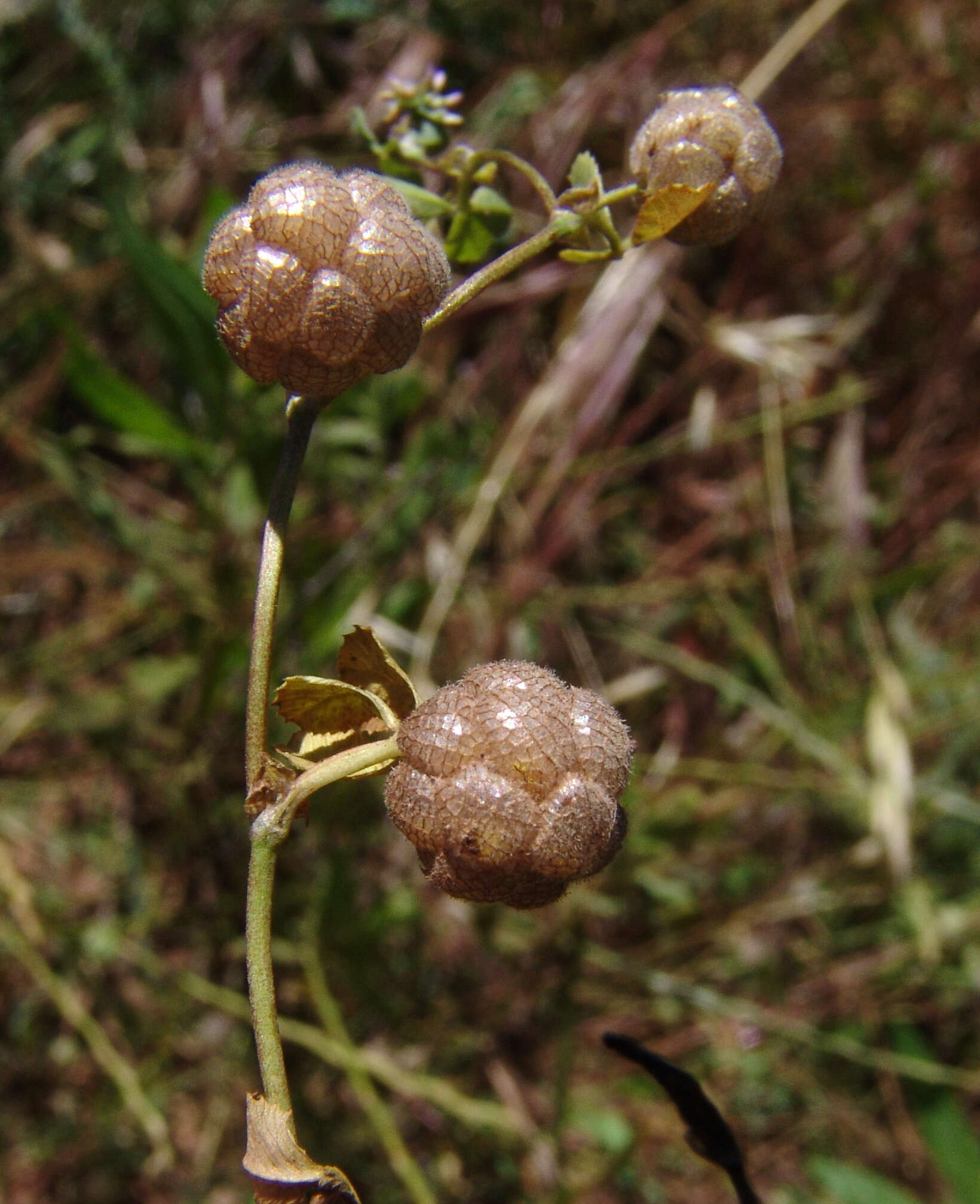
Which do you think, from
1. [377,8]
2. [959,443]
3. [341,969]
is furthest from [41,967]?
[959,443]

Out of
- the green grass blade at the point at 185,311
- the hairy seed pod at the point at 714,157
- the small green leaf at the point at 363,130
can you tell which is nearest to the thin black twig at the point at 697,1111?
the hairy seed pod at the point at 714,157

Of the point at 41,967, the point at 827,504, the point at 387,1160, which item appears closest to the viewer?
the point at 41,967

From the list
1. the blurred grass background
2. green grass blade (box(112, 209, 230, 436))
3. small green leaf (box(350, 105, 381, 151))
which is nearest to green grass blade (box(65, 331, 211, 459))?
the blurred grass background

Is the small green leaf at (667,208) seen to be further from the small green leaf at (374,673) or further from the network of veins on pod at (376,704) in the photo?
the small green leaf at (374,673)

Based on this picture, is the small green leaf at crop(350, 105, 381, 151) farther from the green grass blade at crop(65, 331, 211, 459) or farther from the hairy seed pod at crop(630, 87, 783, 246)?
the green grass blade at crop(65, 331, 211, 459)

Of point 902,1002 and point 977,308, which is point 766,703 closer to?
point 902,1002

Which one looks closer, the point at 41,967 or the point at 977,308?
the point at 41,967

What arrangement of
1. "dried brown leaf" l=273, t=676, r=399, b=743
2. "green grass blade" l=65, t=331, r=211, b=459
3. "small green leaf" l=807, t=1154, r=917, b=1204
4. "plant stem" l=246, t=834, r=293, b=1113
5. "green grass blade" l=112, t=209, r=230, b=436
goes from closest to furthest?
"plant stem" l=246, t=834, r=293, b=1113, "dried brown leaf" l=273, t=676, r=399, b=743, "green grass blade" l=112, t=209, r=230, b=436, "green grass blade" l=65, t=331, r=211, b=459, "small green leaf" l=807, t=1154, r=917, b=1204
